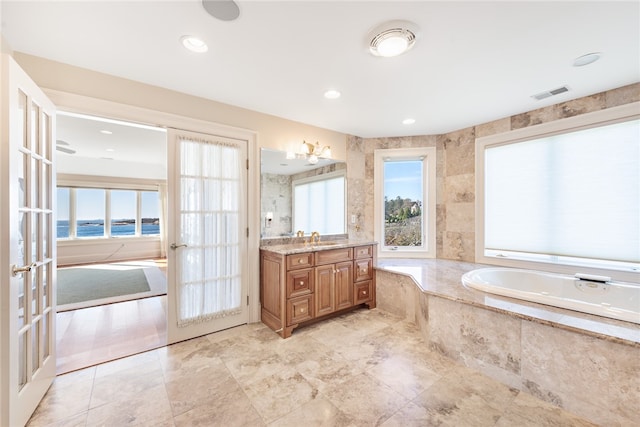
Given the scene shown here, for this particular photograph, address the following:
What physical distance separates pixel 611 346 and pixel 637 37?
197 cm

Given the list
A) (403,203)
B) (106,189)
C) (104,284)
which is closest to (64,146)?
(106,189)

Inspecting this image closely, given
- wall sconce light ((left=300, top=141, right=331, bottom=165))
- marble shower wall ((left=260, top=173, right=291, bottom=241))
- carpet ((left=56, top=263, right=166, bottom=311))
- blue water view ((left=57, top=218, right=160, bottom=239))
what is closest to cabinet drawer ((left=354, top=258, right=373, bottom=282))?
marble shower wall ((left=260, top=173, right=291, bottom=241))

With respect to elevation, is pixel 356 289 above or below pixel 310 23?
below

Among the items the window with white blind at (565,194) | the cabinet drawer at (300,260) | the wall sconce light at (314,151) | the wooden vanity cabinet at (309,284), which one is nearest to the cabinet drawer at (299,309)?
the wooden vanity cabinet at (309,284)

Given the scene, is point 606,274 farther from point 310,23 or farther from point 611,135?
point 310,23

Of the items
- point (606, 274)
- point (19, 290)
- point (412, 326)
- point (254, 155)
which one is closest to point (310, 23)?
point (254, 155)

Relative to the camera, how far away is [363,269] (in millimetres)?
3115

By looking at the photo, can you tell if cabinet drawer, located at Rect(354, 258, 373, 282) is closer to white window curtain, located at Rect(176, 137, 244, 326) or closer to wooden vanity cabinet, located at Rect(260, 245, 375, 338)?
wooden vanity cabinet, located at Rect(260, 245, 375, 338)

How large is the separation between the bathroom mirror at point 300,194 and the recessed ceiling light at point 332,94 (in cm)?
87

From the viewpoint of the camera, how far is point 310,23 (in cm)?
152

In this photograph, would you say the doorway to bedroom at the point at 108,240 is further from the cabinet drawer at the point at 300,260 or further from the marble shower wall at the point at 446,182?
the marble shower wall at the point at 446,182

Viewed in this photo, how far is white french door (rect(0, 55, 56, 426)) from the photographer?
1.27 metres

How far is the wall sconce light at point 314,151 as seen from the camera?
10.3 feet

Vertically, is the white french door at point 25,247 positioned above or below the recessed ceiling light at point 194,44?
below
